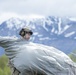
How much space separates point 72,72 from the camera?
1008 cm

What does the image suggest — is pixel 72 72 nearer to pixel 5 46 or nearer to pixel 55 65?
pixel 55 65

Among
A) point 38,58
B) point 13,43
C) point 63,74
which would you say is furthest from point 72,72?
point 13,43

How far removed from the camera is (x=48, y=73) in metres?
10.0

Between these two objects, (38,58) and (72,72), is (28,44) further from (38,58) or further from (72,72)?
(72,72)

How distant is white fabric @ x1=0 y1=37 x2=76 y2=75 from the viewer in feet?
32.5

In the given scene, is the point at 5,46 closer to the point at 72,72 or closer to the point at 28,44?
the point at 28,44

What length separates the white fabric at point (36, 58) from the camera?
9898mm

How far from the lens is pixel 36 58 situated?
990 centimetres

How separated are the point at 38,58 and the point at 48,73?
0.43 meters

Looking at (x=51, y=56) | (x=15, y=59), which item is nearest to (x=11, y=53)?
(x=15, y=59)

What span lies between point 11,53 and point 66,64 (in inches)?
50.0

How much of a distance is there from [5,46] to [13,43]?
23cm

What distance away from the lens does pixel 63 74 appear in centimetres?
1009

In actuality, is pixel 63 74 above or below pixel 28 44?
below
